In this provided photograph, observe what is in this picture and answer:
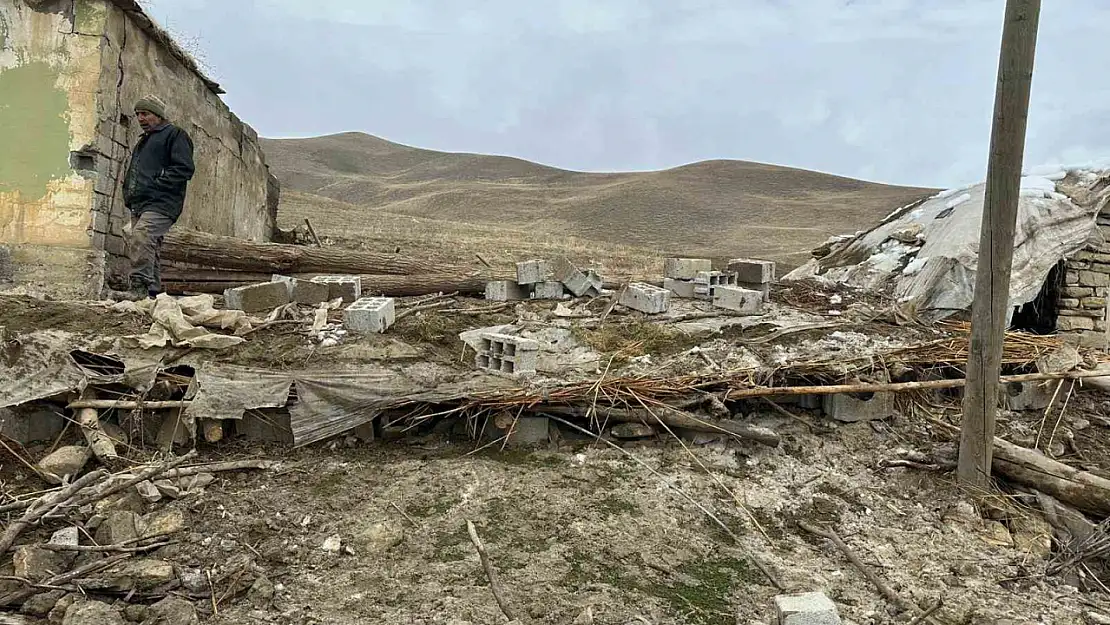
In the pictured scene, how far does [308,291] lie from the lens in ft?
22.9

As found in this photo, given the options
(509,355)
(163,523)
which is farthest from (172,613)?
(509,355)

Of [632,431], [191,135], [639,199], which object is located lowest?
[632,431]

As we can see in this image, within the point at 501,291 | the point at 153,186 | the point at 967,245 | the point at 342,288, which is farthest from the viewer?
the point at 967,245

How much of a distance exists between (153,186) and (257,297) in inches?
56.0

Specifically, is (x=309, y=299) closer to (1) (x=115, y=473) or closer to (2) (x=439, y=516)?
(1) (x=115, y=473)

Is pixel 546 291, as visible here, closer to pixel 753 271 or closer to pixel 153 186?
pixel 753 271

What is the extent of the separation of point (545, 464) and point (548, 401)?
431 millimetres

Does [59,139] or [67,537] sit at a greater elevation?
[59,139]

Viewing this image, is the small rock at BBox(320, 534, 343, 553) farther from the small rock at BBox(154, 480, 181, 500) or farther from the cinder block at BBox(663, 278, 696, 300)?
the cinder block at BBox(663, 278, 696, 300)

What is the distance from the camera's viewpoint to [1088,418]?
19.4 ft

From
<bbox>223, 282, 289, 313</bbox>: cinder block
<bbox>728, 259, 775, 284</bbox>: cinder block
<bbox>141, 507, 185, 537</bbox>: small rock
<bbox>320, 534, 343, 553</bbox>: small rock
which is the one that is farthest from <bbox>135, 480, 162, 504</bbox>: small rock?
<bbox>728, 259, 775, 284</bbox>: cinder block

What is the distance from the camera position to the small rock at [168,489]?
12.4ft

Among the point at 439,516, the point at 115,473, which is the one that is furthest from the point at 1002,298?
the point at 115,473

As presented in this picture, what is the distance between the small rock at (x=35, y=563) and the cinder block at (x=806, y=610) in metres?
3.34
